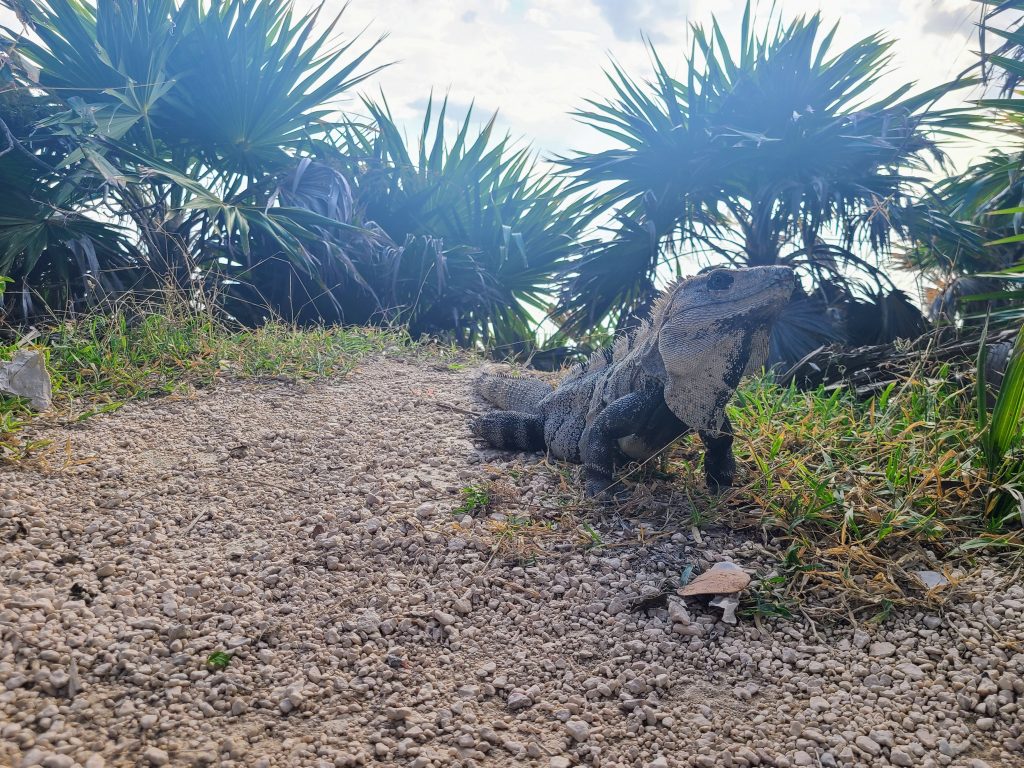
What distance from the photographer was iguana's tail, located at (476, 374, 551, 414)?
15.4 feet

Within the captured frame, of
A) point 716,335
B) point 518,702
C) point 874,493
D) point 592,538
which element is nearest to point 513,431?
point 592,538

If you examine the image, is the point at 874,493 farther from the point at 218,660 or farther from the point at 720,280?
the point at 218,660

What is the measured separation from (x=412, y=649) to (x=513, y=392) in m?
2.59

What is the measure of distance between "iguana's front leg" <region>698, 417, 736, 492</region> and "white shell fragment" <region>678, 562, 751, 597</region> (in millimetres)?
646

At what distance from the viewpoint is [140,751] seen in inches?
74.9

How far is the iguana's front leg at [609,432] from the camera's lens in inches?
127

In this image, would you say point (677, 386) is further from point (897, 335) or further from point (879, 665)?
point (897, 335)

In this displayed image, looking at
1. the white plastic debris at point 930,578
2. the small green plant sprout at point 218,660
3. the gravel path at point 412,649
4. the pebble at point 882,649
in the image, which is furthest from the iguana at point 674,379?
the small green plant sprout at point 218,660

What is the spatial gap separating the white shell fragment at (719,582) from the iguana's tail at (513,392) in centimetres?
198

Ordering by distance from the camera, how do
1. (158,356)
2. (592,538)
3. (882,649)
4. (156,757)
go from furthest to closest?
(158,356) < (592,538) < (882,649) < (156,757)

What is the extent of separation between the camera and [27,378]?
13.1 ft

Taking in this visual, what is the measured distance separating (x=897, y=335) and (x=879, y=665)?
16.5ft

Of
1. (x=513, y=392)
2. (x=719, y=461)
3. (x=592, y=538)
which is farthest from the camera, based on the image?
(x=513, y=392)

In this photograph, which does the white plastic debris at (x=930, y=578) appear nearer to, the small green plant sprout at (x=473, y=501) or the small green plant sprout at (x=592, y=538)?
the small green plant sprout at (x=592, y=538)
